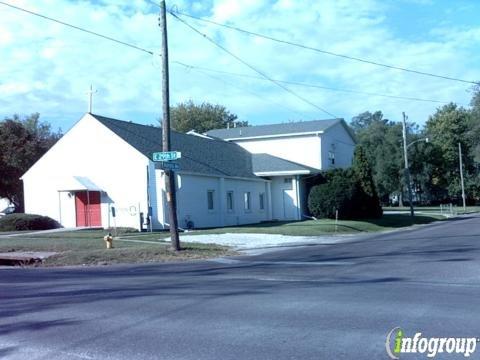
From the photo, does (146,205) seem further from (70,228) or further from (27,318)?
(27,318)

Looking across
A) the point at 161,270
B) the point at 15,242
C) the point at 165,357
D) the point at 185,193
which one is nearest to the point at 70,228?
the point at 185,193

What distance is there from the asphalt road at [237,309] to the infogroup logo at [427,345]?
0.13 metres

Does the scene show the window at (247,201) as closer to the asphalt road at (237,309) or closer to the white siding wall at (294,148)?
the white siding wall at (294,148)

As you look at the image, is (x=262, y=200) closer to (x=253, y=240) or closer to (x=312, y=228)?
(x=312, y=228)

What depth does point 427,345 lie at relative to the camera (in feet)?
23.3

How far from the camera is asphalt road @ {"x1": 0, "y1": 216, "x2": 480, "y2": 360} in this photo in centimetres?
727

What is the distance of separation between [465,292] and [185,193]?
964 inches

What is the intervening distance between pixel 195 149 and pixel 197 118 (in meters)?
44.7

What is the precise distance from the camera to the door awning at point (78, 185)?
34094mm

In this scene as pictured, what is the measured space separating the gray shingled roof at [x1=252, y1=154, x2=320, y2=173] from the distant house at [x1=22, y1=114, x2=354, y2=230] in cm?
8

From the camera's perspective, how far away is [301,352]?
6.89m

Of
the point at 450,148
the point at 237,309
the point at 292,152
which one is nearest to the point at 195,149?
the point at 292,152

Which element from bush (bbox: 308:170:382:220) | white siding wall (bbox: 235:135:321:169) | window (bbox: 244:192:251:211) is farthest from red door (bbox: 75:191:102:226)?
white siding wall (bbox: 235:135:321:169)

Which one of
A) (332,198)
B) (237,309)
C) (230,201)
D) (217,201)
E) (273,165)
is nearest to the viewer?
(237,309)
